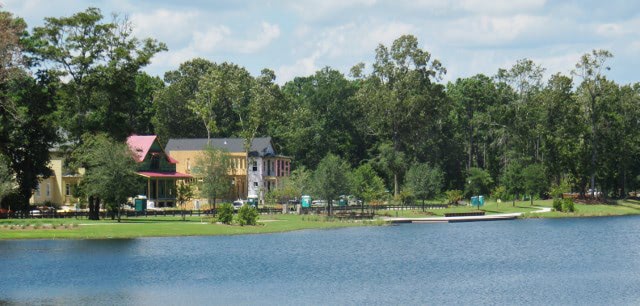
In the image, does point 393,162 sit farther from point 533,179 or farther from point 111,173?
point 111,173

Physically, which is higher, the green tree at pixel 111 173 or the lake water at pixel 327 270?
the green tree at pixel 111 173

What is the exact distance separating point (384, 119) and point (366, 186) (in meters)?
29.7

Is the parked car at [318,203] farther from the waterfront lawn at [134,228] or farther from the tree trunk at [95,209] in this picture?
the tree trunk at [95,209]

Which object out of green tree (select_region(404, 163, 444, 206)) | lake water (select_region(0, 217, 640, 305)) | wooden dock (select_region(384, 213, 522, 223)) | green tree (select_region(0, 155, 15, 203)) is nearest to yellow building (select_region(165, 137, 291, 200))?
green tree (select_region(404, 163, 444, 206))

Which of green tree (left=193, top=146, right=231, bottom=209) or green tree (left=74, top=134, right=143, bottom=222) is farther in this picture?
green tree (left=193, top=146, right=231, bottom=209)

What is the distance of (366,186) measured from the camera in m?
105

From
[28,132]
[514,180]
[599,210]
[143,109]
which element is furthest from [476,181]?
[28,132]

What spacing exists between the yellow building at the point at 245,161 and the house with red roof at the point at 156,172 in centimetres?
1319

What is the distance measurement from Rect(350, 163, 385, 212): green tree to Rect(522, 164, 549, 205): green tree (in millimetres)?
19713

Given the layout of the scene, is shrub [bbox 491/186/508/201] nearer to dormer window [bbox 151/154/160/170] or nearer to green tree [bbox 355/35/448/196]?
green tree [bbox 355/35/448/196]

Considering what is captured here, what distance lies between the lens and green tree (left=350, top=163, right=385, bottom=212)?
337 ft

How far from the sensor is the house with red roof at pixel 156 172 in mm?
111812

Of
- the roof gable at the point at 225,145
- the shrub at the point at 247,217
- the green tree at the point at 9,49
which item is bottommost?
the shrub at the point at 247,217

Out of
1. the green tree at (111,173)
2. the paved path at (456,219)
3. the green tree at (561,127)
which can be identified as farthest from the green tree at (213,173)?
the green tree at (561,127)
